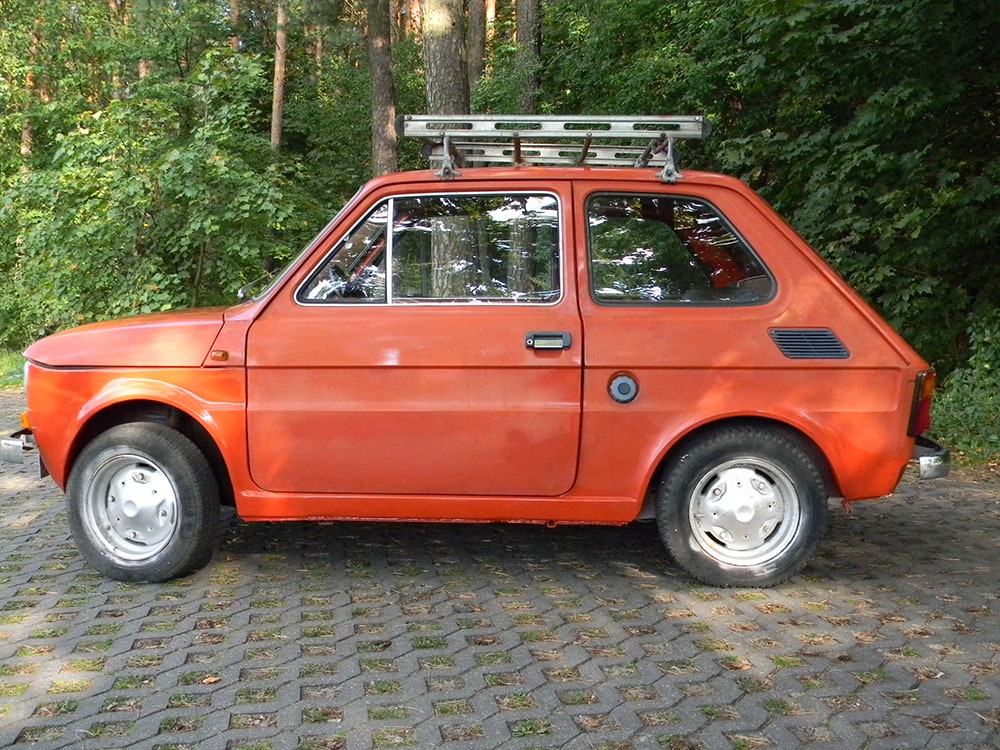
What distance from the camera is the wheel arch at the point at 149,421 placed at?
4.27m

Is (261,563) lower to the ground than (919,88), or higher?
lower

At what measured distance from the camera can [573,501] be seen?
411 cm

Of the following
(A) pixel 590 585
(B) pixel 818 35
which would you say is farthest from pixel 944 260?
(A) pixel 590 585

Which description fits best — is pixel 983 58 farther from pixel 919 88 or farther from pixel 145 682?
pixel 145 682

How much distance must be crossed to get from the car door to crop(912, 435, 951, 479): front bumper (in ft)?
5.44

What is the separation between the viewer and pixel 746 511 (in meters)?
4.15

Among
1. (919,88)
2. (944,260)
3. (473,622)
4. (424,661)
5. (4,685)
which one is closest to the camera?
(4,685)

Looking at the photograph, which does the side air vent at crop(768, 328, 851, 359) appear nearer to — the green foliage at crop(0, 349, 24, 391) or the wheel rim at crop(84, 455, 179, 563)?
the wheel rim at crop(84, 455, 179, 563)

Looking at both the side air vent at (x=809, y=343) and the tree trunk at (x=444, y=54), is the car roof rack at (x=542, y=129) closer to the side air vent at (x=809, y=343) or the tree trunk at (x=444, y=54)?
the side air vent at (x=809, y=343)

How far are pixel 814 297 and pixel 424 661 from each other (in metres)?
2.36

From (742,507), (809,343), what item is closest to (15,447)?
(742,507)

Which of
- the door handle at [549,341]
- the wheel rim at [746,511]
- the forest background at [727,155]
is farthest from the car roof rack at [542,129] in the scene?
the forest background at [727,155]

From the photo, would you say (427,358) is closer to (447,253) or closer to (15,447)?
(447,253)

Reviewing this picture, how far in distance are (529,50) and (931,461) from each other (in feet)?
40.4
